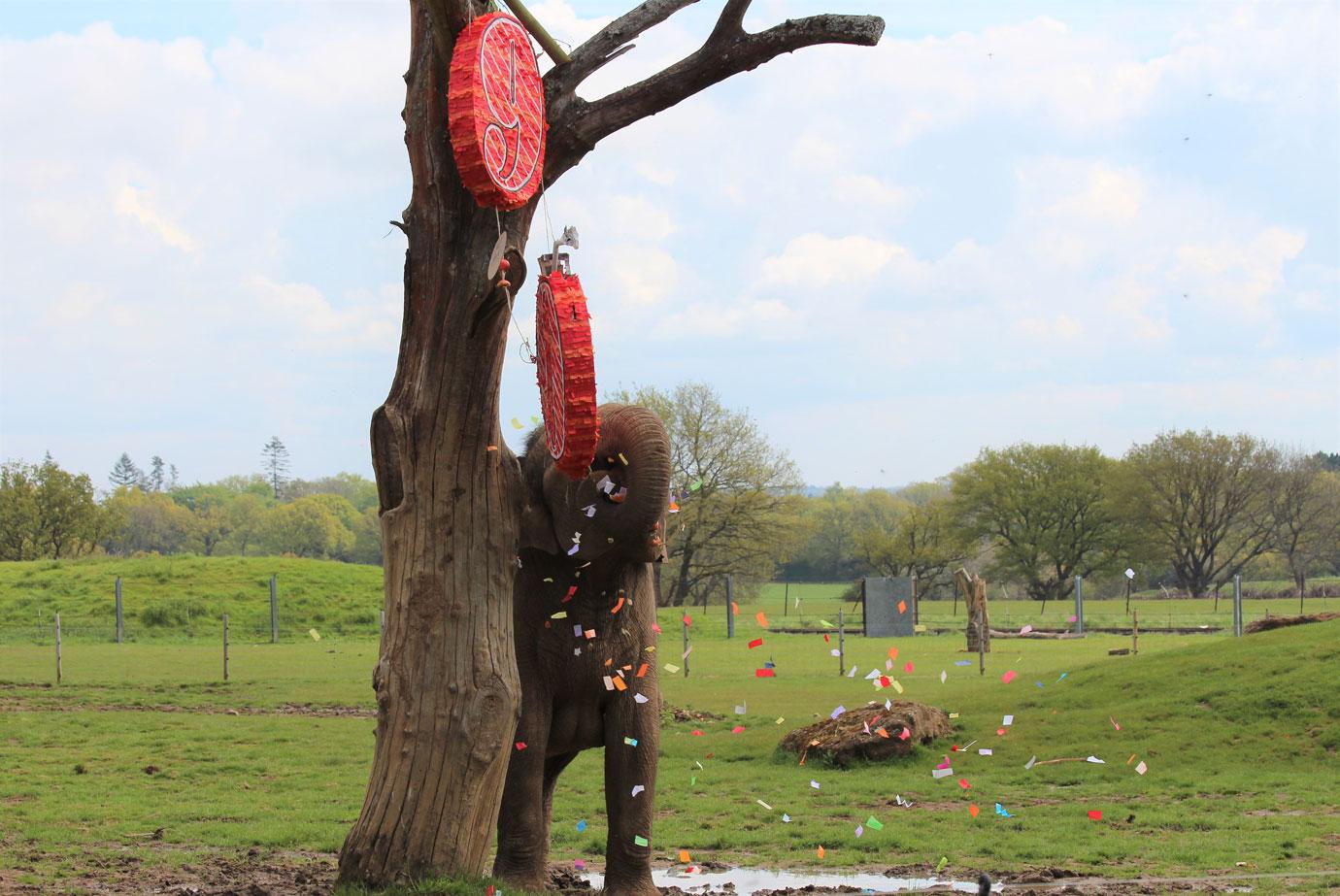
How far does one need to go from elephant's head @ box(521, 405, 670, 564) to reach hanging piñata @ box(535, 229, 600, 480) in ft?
1.17

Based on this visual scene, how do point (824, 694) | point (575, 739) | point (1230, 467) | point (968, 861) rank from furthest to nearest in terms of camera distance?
point (1230, 467) < point (824, 694) < point (968, 861) < point (575, 739)

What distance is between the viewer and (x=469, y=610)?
7.13 meters

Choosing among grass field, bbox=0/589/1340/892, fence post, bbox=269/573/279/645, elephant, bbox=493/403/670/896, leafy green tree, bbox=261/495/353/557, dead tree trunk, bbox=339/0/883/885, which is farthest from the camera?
leafy green tree, bbox=261/495/353/557

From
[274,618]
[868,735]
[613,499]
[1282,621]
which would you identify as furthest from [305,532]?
[613,499]

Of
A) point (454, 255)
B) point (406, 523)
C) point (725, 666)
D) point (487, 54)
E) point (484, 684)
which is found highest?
point (487, 54)

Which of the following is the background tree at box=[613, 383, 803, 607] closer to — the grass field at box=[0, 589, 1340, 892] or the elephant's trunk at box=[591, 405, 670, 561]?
the grass field at box=[0, 589, 1340, 892]

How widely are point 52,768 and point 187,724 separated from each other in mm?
4023

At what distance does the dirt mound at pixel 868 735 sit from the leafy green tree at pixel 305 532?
93470 millimetres

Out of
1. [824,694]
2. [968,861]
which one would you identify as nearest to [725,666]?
[824,694]

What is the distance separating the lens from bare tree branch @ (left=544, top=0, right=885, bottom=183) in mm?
7324

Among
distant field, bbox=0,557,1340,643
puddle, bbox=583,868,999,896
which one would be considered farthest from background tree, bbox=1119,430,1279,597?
puddle, bbox=583,868,999,896

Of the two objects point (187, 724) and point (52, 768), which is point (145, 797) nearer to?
point (52, 768)

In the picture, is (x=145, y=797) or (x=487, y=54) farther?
(x=145, y=797)

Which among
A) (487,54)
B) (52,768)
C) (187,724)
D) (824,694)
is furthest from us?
(824,694)
